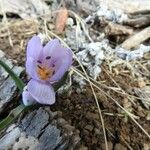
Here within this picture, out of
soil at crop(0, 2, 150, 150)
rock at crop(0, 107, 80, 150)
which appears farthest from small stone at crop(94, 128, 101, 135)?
rock at crop(0, 107, 80, 150)

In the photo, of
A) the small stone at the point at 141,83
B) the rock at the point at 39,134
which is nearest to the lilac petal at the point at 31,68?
the rock at the point at 39,134

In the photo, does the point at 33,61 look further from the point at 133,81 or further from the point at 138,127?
the point at 133,81

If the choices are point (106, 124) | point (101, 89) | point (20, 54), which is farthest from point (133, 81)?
point (20, 54)

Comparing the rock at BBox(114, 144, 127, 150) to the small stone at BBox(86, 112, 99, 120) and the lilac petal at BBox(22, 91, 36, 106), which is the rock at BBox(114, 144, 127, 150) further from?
the lilac petal at BBox(22, 91, 36, 106)

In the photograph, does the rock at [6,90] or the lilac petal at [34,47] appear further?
the rock at [6,90]

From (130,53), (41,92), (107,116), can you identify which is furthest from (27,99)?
(130,53)

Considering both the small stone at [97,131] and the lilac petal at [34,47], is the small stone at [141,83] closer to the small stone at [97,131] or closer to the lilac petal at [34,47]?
the small stone at [97,131]
